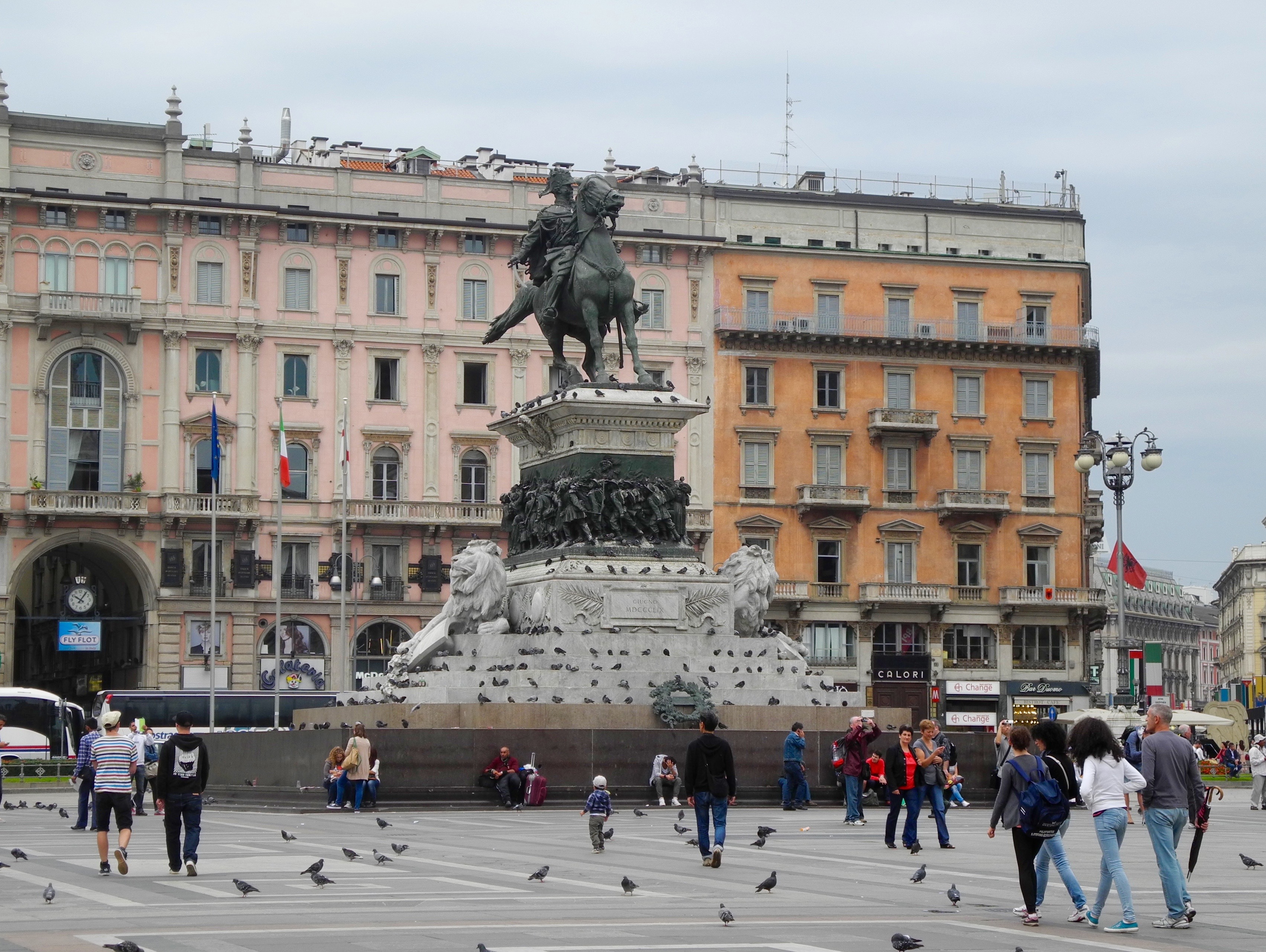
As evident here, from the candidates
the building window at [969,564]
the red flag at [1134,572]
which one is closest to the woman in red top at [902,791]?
the red flag at [1134,572]

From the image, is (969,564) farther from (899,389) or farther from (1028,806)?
(1028,806)

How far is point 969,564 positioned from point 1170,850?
6783 cm

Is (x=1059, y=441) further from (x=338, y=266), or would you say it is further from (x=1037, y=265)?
(x=338, y=266)

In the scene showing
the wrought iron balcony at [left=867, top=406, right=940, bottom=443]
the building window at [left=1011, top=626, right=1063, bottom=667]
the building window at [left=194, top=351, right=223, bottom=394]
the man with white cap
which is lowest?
the man with white cap

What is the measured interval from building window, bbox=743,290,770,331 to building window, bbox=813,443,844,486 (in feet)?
16.5

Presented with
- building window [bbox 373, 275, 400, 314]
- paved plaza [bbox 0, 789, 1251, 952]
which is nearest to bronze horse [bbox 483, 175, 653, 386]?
paved plaza [bbox 0, 789, 1251, 952]

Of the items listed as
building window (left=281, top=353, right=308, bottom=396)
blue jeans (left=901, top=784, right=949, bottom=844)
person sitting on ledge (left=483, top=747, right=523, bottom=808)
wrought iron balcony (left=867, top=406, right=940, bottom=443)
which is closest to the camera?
blue jeans (left=901, top=784, right=949, bottom=844)

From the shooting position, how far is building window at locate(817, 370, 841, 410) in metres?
83.4

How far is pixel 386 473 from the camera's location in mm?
78250

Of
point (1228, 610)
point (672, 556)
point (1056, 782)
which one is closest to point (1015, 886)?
point (1056, 782)

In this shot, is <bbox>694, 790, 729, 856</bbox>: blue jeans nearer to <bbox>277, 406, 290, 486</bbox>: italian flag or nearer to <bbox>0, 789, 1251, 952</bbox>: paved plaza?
<bbox>0, 789, 1251, 952</bbox>: paved plaza

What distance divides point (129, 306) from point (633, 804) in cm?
4993

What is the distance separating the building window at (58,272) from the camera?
74500 mm

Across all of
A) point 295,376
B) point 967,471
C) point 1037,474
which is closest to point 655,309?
point 967,471
